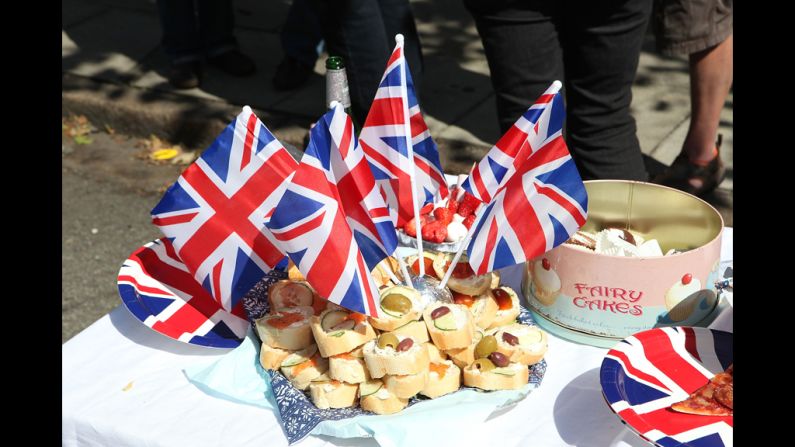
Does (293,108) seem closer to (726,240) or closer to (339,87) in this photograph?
(339,87)

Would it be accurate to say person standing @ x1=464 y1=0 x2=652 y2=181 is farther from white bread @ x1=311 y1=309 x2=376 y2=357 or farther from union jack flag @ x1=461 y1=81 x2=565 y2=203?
white bread @ x1=311 y1=309 x2=376 y2=357

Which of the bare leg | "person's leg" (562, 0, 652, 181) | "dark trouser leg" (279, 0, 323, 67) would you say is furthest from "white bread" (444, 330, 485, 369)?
"dark trouser leg" (279, 0, 323, 67)

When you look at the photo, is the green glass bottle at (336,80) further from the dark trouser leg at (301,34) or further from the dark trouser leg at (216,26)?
the dark trouser leg at (216,26)

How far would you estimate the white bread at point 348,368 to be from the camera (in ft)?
5.14

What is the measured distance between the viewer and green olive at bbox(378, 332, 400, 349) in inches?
60.9

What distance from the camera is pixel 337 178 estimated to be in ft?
5.24

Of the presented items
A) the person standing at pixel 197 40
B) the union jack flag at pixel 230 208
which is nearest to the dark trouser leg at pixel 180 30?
the person standing at pixel 197 40

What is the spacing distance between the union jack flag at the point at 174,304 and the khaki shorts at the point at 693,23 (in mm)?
2329

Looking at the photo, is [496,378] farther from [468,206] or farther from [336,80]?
[336,80]

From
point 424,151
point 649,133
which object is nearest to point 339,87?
point 424,151

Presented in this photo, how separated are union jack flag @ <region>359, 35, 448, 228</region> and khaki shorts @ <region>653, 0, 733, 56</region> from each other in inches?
73.5

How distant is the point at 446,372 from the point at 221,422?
0.41 m

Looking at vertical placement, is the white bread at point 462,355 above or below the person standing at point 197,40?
above

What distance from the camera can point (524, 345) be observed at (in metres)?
1.64
